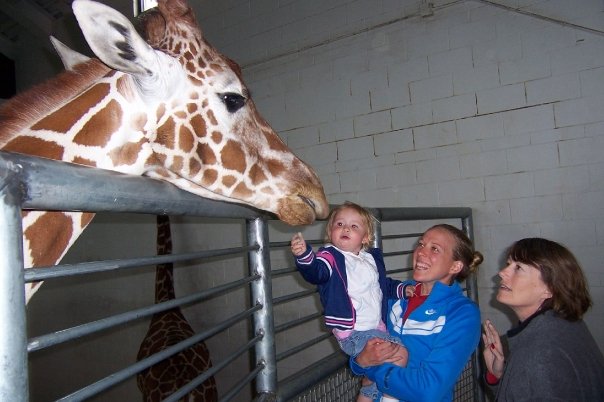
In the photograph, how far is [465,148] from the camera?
→ 12.4 feet

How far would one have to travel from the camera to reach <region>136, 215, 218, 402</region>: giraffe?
3152 millimetres

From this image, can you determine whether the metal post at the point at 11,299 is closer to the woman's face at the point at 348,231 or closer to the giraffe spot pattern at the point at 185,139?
the giraffe spot pattern at the point at 185,139

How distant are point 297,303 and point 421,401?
329 cm

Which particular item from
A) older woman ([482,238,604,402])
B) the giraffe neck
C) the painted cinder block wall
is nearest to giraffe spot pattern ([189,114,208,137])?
older woman ([482,238,604,402])

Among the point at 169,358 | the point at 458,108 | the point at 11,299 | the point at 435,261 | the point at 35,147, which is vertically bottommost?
the point at 169,358

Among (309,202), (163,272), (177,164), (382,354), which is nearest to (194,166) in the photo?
(177,164)

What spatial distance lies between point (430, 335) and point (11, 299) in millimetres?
1326

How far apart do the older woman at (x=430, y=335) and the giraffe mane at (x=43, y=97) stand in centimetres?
126

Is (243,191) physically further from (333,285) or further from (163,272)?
(163,272)

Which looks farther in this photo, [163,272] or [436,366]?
[163,272]

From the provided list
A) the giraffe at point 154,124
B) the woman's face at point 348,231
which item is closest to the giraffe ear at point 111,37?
the giraffe at point 154,124

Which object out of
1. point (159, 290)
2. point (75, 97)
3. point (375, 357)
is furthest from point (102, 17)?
point (159, 290)

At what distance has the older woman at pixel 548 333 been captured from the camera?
1264 millimetres

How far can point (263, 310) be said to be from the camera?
1401 millimetres
